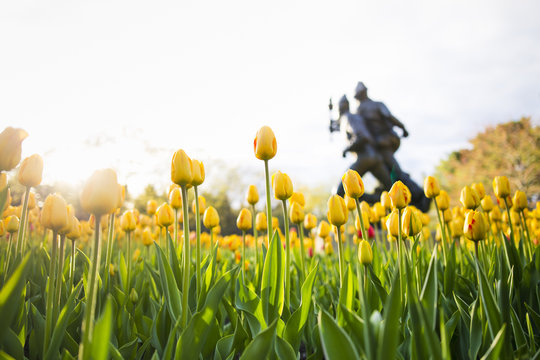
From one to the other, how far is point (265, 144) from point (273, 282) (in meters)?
0.54

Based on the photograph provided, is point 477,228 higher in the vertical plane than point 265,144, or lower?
lower

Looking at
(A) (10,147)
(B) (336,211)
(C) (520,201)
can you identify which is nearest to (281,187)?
(B) (336,211)

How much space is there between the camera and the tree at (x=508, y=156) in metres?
23.1

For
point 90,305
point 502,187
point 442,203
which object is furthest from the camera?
point 442,203

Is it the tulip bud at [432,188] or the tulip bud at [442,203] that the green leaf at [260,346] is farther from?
the tulip bud at [442,203]

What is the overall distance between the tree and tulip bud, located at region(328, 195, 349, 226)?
24.4 m

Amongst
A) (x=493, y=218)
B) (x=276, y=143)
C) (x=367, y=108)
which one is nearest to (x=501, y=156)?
(x=367, y=108)

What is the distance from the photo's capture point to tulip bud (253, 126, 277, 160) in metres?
1.38

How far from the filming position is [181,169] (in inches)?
45.2

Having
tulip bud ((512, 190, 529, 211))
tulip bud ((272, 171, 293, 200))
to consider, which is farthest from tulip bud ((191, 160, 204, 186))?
tulip bud ((512, 190, 529, 211))

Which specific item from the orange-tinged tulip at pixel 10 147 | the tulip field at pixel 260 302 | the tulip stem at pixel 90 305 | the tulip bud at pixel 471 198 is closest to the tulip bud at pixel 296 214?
the tulip field at pixel 260 302

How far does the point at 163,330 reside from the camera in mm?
1410

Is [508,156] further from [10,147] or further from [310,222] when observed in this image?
[10,147]

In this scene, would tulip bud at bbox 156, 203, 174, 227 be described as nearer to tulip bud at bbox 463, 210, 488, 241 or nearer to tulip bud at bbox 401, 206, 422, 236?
tulip bud at bbox 401, 206, 422, 236
